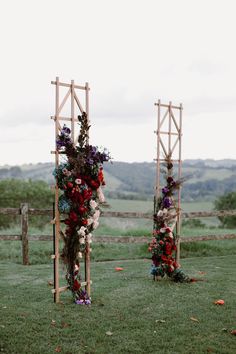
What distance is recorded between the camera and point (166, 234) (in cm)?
893

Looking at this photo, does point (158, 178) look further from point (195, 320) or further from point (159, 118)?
point (195, 320)

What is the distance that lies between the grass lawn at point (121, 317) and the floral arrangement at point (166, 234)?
0.89 ft

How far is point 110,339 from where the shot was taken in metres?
5.55

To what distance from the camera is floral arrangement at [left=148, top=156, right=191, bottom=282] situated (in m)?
8.80

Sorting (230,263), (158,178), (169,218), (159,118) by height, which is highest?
(159,118)

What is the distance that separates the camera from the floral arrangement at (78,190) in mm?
6871

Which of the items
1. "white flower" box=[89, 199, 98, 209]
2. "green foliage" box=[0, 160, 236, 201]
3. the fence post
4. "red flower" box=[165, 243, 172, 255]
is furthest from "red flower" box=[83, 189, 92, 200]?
"green foliage" box=[0, 160, 236, 201]

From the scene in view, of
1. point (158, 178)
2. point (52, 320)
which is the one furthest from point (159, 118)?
point (52, 320)

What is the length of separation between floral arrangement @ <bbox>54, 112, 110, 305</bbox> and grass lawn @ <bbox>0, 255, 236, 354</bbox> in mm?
661

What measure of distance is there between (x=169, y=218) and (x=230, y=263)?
3.17m

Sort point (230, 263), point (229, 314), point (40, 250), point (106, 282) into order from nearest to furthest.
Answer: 1. point (229, 314)
2. point (106, 282)
3. point (230, 263)
4. point (40, 250)

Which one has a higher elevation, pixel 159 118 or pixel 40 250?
pixel 159 118

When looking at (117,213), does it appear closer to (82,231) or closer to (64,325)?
(82,231)

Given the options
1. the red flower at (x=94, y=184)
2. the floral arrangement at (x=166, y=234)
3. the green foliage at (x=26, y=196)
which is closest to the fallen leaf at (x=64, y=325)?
the red flower at (x=94, y=184)
